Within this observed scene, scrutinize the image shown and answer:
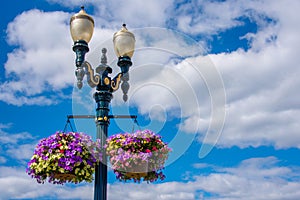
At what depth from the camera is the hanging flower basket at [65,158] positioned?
25.3 feet

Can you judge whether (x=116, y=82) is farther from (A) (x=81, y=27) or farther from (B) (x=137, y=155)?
(B) (x=137, y=155)

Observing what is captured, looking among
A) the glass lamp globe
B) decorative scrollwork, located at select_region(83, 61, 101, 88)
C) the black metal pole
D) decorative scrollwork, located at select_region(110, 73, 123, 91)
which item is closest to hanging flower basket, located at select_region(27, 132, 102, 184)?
the black metal pole

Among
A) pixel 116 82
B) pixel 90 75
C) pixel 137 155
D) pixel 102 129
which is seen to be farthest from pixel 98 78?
pixel 137 155

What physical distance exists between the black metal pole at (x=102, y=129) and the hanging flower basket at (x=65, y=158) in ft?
0.39

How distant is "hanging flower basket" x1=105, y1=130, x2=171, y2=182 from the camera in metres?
7.98

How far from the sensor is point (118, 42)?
8.98 m

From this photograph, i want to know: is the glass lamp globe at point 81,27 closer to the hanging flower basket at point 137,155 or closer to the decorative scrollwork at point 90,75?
the decorative scrollwork at point 90,75

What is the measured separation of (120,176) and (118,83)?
1547 millimetres

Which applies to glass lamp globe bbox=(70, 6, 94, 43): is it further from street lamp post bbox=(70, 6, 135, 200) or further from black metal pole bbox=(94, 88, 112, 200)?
black metal pole bbox=(94, 88, 112, 200)

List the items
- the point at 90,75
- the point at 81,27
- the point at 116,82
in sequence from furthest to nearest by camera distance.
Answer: the point at 116,82, the point at 81,27, the point at 90,75

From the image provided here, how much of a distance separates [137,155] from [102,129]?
0.71 m

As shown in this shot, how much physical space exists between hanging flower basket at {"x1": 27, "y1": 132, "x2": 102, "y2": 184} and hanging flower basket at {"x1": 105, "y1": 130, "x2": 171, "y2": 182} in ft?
0.89

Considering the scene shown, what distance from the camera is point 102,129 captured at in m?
8.22

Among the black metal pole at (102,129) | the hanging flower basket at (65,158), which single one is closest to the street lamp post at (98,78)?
the black metal pole at (102,129)
